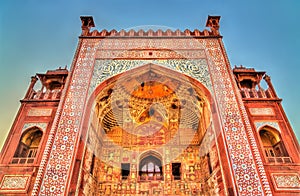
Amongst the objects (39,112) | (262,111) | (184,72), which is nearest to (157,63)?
(184,72)

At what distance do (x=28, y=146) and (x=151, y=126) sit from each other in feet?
18.2

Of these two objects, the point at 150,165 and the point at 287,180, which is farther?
the point at 150,165

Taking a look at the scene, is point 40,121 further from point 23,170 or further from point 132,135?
point 132,135

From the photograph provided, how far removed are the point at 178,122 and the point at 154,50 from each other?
12.1 ft

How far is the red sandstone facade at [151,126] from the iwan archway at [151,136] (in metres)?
0.05

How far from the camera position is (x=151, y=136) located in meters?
10.4

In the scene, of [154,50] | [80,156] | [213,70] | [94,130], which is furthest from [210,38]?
[80,156]

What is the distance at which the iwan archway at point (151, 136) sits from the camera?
798 cm

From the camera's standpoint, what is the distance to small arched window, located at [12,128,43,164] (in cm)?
633

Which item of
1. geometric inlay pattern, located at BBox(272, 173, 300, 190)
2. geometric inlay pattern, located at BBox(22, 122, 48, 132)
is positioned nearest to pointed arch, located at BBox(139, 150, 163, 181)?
geometric inlay pattern, located at BBox(22, 122, 48, 132)

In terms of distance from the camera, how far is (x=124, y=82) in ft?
28.3

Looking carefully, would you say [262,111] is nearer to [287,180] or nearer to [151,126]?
[287,180]

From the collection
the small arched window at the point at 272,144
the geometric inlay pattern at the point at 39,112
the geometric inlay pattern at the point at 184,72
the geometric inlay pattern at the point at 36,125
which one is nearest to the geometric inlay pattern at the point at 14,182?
the geometric inlay pattern at the point at 184,72

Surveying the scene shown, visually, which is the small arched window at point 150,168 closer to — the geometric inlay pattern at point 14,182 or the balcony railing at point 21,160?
the balcony railing at point 21,160
